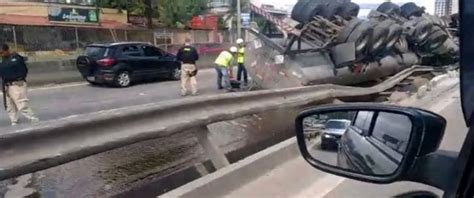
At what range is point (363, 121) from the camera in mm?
1931

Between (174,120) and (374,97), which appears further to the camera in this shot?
(374,97)

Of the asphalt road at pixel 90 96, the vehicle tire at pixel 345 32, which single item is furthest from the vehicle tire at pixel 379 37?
the asphalt road at pixel 90 96

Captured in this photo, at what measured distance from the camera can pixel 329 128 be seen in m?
2.91

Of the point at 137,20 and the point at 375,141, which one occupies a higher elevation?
the point at 137,20

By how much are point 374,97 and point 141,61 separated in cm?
1030

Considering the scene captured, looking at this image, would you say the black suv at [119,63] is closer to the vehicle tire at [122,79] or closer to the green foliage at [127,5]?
the vehicle tire at [122,79]

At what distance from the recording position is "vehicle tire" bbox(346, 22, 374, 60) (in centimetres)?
1342

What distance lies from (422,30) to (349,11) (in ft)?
14.3

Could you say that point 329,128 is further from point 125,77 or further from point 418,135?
point 125,77

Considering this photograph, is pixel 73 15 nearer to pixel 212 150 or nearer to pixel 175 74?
pixel 175 74

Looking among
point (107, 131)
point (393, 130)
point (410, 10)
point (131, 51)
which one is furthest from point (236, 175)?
point (410, 10)

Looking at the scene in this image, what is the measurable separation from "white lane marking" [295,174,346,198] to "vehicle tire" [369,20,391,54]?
10.2 meters

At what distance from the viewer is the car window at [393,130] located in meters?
1.48

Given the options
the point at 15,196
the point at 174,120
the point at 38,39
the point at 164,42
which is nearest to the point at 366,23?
the point at 174,120
